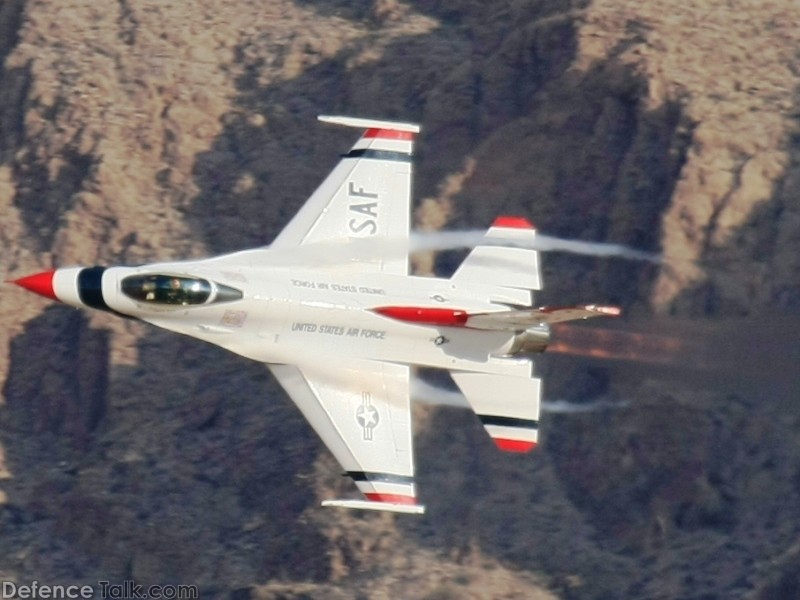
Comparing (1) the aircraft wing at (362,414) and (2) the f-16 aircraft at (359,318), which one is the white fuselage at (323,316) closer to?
(2) the f-16 aircraft at (359,318)

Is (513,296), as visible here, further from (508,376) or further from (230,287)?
(230,287)

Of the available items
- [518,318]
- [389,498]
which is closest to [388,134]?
[518,318]

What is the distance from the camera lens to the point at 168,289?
36.8 m

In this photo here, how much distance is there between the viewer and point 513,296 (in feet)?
126

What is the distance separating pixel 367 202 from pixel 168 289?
4.64 m

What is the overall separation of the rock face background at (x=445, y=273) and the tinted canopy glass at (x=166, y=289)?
7.11 metres

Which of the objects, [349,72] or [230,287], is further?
[349,72]

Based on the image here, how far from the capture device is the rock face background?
42188 mm

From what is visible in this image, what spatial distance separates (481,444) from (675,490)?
4166 millimetres

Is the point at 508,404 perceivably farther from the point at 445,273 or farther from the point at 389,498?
the point at 445,273

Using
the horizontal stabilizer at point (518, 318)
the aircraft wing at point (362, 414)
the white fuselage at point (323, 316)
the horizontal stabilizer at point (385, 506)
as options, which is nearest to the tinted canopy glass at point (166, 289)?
the white fuselage at point (323, 316)

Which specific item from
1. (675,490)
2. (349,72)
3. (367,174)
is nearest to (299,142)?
(349,72)

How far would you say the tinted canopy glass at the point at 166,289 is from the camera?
36812 millimetres

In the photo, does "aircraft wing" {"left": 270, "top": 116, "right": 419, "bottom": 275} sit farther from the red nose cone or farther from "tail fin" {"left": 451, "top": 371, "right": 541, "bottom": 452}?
the red nose cone
